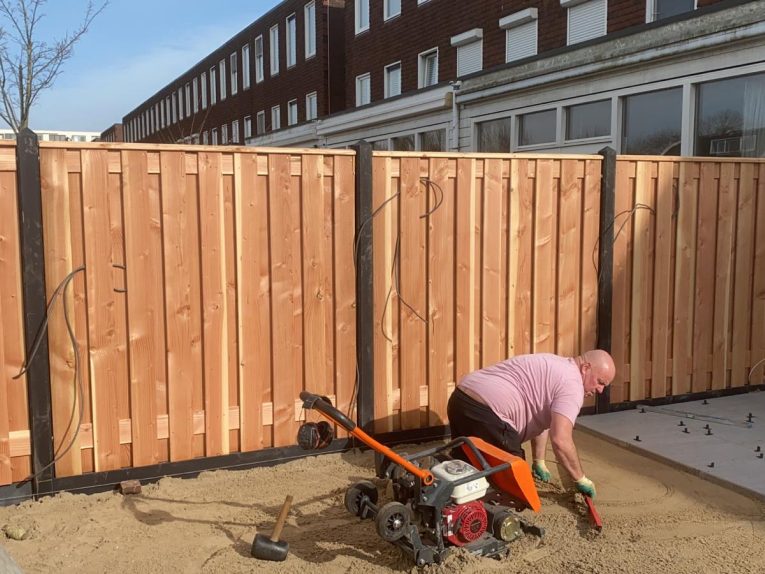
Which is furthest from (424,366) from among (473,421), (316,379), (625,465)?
(625,465)

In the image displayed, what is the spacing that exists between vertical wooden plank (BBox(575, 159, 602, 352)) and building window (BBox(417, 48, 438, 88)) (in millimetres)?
13875

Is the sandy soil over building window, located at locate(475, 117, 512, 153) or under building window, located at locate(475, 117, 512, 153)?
under

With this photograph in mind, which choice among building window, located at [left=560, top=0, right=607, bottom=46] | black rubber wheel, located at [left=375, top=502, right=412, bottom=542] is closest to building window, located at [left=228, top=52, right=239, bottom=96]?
building window, located at [left=560, top=0, right=607, bottom=46]

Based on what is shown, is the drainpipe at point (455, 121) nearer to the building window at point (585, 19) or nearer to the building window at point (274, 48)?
the building window at point (585, 19)

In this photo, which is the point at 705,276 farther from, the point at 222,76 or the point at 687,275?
the point at 222,76

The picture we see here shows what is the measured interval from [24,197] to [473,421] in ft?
10.1

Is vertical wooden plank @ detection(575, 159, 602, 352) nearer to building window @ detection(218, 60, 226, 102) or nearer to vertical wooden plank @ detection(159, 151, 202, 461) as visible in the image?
vertical wooden plank @ detection(159, 151, 202, 461)

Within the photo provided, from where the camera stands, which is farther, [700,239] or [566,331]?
[700,239]

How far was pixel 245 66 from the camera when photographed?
34.2 m

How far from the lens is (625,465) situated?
5.05 metres

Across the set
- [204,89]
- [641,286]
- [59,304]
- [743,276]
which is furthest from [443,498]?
[204,89]

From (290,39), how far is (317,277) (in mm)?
26320

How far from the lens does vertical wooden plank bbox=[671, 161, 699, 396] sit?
21.1ft

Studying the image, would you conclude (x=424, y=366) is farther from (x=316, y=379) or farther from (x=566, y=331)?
(x=566, y=331)
